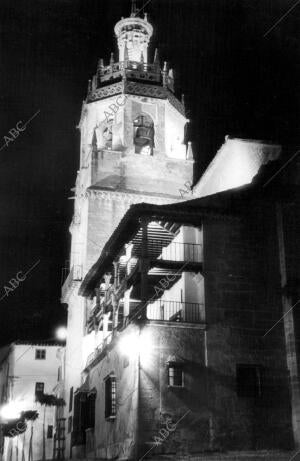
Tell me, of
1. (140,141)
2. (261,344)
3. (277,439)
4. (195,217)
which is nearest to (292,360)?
(261,344)

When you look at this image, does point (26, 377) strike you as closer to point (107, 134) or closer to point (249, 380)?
point (107, 134)

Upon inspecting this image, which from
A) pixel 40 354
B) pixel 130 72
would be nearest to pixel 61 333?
pixel 40 354

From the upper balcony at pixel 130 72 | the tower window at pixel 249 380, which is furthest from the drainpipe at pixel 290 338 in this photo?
the upper balcony at pixel 130 72

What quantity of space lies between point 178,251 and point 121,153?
13.1 metres

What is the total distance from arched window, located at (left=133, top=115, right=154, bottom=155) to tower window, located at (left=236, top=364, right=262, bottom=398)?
20.5m

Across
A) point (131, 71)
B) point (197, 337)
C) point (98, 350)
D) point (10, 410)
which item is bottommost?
point (10, 410)

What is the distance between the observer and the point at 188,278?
27.1 m

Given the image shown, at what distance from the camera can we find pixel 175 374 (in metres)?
24.1

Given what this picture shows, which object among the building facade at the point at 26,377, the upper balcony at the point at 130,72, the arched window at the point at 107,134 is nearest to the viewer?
the arched window at the point at 107,134

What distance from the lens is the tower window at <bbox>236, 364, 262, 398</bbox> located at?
24.5m

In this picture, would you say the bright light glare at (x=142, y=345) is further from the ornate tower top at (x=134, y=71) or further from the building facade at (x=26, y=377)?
the building facade at (x=26, y=377)

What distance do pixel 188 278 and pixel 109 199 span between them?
13477 millimetres

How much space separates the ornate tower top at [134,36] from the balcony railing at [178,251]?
60.2ft

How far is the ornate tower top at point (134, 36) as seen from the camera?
4522 centimetres
